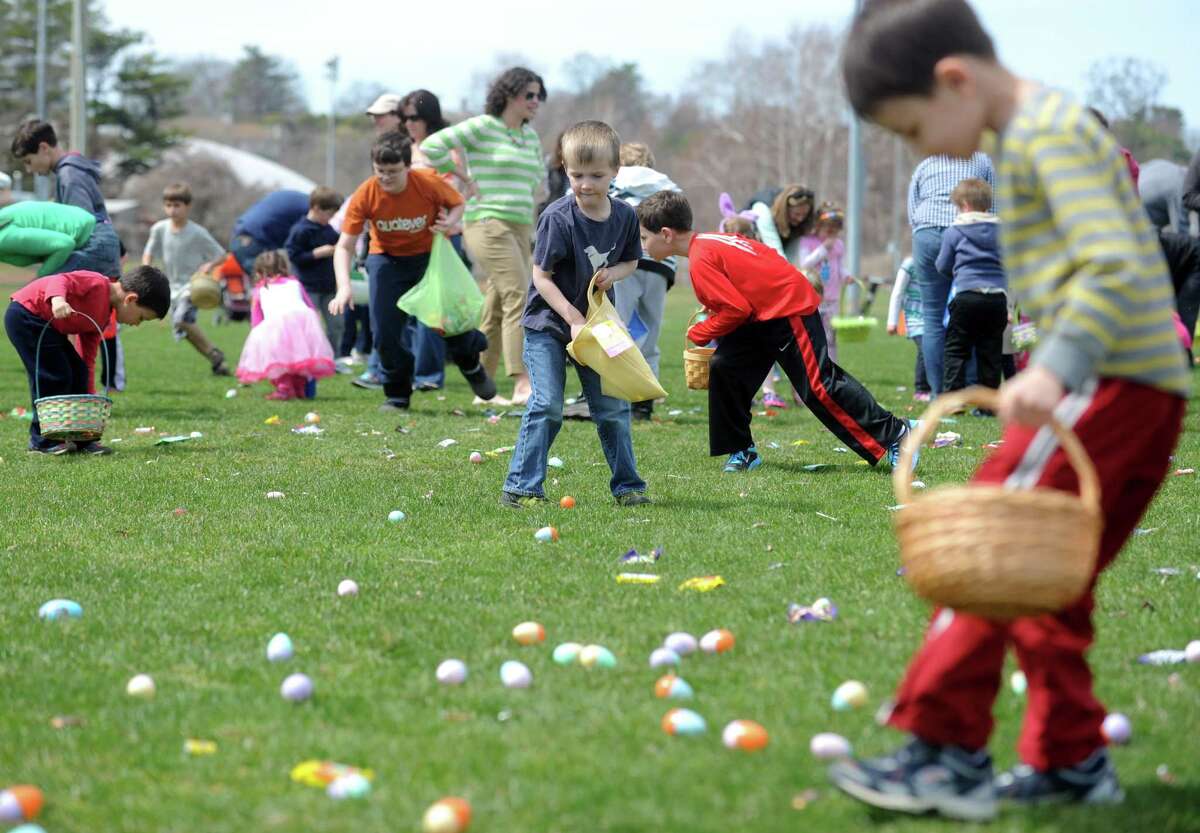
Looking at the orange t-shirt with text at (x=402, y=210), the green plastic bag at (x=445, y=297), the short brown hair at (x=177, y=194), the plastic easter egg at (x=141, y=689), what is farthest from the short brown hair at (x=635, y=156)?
the plastic easter egg at (x=141, y=689)

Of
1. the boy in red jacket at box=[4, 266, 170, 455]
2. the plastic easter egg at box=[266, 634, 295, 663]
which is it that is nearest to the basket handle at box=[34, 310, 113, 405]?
the boy in red jacket at box=[4, 266, 170, 455]

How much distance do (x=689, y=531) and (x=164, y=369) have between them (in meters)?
9.11

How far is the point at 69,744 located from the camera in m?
3.17

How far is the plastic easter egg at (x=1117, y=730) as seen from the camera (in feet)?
10.3

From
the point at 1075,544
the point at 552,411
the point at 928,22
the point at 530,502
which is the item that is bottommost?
the point at 530,502

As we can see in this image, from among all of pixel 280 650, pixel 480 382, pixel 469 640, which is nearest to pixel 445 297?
pixel 480 382

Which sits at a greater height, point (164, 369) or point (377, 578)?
point (377, 578)

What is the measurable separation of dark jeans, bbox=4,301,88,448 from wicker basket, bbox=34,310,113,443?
0.56 feet

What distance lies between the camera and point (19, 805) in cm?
275

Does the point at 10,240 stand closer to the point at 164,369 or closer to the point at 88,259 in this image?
the point at 88,259

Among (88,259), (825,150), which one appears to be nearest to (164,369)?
(88,259)

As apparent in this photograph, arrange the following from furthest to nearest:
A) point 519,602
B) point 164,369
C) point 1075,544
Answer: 1. point 164,369
2. point 519,602
3. point 1075,544

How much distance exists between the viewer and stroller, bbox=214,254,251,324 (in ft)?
51.1

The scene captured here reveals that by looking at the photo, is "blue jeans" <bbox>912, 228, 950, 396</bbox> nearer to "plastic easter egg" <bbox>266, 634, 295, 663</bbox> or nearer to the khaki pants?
the khaki pants
